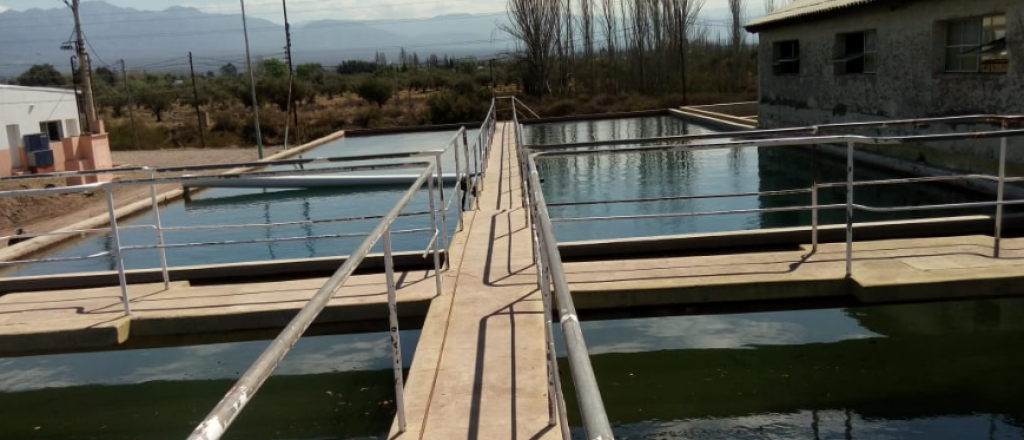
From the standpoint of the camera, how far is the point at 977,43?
11.4m

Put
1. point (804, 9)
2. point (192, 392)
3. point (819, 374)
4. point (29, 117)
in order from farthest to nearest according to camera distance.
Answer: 1. point (29, 117)
2. point (804, 9)
3. point (192, 392)
4. point (819, 374)

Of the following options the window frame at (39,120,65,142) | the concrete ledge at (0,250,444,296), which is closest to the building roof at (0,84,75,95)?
the window frame at (39,120,65,142)

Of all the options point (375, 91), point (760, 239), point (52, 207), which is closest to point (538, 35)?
point (375, 91)

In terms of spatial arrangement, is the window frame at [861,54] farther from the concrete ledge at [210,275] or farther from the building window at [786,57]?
the concrete ledge at [210,275]

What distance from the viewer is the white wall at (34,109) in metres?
18.5

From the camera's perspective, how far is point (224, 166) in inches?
239

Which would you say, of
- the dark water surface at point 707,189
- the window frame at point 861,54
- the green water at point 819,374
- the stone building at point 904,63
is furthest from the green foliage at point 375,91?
the green water at point 819,374

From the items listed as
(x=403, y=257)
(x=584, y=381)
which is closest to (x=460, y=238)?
(x=403, y=257)

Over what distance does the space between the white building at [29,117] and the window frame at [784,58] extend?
16.3 metres

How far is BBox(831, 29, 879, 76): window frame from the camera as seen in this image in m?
14.4

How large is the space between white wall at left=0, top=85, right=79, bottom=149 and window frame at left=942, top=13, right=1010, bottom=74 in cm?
1773

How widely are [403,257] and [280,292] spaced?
881mm

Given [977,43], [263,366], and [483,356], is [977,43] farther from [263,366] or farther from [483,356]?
[263,366]

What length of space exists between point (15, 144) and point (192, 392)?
1584 cm
